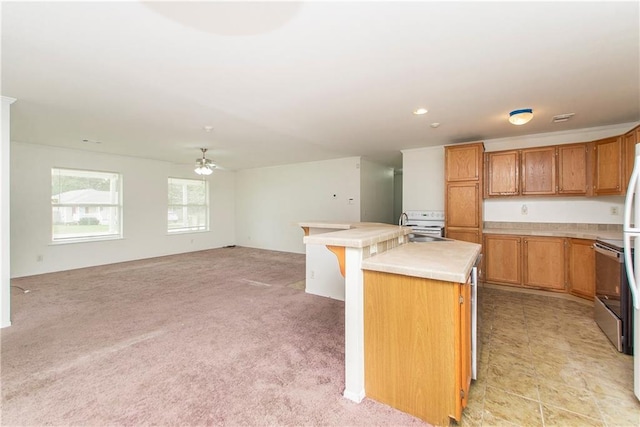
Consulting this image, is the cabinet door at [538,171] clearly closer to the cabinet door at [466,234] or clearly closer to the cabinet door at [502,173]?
the cabinet door at [502,173]

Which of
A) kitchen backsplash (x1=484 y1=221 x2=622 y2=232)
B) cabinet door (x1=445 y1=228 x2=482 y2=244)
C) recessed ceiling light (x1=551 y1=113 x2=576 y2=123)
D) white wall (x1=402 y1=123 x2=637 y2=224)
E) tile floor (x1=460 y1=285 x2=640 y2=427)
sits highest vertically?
recessed ceiling light (x1=551 y1=113 x2=576 y2=123)

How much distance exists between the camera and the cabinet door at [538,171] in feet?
13.0

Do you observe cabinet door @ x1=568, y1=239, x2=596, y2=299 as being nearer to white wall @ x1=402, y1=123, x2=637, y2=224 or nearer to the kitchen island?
white wall @ x1=402, y1=123, x2=637, y2=224

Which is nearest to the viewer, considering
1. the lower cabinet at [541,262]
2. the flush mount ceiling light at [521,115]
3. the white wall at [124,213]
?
the flush mount ceiling light at [521,115]

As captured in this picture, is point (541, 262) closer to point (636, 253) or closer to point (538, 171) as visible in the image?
point (538, 171)

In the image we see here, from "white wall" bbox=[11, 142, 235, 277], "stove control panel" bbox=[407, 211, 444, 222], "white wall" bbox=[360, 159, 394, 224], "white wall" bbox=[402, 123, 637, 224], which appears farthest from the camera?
"white wall" bbox=[360, 159, 394, 224]

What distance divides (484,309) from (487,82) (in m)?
2.45

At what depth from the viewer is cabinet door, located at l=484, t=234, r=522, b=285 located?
3.98m

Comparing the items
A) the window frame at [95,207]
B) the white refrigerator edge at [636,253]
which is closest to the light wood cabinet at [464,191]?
the white refrigerator edge at [636,253]

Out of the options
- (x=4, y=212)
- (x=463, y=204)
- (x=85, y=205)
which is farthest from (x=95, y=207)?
(x=463, y=204)

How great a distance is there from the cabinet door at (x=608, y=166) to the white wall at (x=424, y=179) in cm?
197

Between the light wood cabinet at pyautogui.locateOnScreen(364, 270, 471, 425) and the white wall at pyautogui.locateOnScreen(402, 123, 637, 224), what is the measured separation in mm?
3530

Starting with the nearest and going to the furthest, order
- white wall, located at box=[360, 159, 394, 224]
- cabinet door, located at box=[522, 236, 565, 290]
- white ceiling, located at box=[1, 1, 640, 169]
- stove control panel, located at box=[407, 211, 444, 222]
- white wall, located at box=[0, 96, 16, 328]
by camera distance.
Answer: white ceiling, located at box=[1, 1, 640, 169] → white wall, located at box=[0, 96, 16, 328] → cabinet door, located at box=[522, 236, 565, 290] → stove control panel, located at box=[407, 211, 444, 222] → white wall, located at box=[360, 159, 394, 224]

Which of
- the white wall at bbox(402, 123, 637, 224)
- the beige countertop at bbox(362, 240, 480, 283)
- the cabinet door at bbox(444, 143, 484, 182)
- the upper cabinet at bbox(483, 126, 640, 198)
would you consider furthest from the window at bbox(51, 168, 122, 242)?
the upper cabinet at bbox(483, 126, 640, 198)
